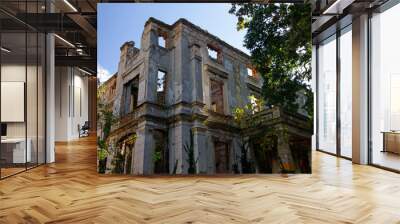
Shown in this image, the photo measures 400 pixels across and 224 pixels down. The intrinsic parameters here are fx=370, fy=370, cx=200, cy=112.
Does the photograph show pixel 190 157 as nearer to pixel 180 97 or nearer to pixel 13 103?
pixel 180 97

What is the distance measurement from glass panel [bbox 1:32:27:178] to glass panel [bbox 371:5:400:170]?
6394 millimetres

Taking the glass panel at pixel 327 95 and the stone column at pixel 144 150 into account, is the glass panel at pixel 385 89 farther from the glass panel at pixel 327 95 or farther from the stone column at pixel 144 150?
the stone column at pixel 144 150

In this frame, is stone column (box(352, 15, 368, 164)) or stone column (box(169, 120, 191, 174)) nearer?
stone column (box(169, 120, 191, 174))

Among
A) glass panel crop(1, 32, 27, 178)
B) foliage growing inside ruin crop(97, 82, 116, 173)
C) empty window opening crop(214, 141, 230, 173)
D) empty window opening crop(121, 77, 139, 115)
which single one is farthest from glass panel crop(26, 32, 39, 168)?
empty window opening crop(214, 141, 230, 173)

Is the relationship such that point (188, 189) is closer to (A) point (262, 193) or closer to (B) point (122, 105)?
(A) point (262, 193)

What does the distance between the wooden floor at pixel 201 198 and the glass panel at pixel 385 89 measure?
53cm

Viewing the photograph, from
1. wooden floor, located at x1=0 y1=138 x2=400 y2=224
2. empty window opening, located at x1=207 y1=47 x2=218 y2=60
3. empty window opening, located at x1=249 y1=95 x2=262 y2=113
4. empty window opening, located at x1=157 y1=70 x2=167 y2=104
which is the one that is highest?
empty window opening, located at x1=207 y1=47 x2=218 y2=60

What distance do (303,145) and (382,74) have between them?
7.41 feet

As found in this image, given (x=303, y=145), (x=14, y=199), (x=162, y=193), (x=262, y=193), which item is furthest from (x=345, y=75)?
(x=14, y=199)

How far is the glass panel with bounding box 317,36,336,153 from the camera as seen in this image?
30.0 feet

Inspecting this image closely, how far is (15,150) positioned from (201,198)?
3564 millimetres

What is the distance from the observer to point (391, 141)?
655 centimetres

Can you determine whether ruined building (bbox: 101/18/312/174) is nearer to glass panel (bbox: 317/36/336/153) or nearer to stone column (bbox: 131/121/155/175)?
stone column (bbox: 131/121/155/175)

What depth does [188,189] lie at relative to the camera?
500 cm
